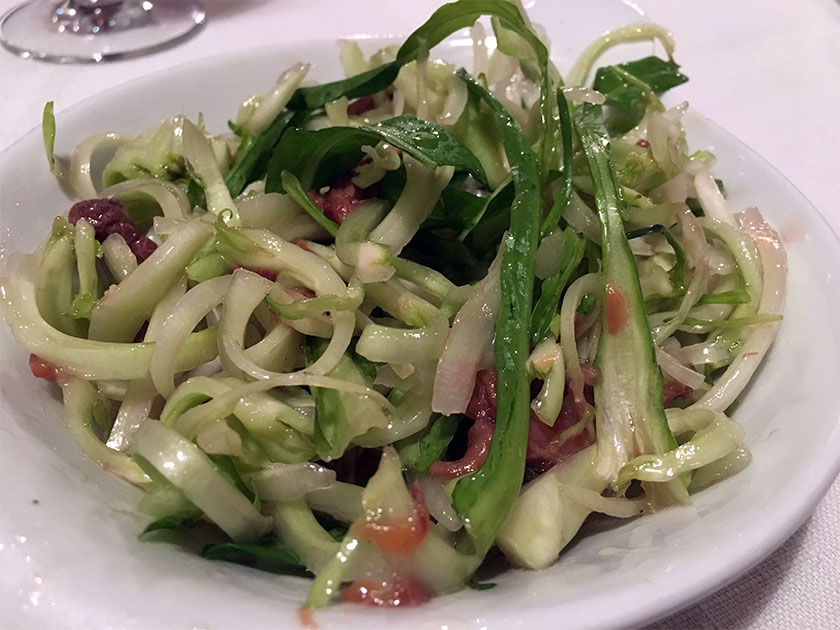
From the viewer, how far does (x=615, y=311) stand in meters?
1.06

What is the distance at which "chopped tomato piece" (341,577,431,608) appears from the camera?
2.77 feet

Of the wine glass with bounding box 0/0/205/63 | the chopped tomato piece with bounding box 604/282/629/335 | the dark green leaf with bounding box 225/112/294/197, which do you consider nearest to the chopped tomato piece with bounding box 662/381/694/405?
the chopped tomato piece with bounding box 604/282/629/335

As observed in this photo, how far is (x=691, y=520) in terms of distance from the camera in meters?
0.93

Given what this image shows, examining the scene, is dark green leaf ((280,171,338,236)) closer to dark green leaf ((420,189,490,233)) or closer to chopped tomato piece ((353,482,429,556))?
dark green leaf ((420,189,490,233))

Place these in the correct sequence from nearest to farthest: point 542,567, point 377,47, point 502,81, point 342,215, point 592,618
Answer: point 592,618
point 542,567
point 342,215
point 502,81
point 377,47

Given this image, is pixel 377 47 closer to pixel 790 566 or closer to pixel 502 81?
pixel 502 81

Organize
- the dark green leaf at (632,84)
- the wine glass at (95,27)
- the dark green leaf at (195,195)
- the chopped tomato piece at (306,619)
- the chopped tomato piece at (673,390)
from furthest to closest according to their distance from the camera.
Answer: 1. the wine glass at (95,27)
2. the dark green leaf at (632,84)
3. the dark green leaf at (195,195)
4. the chopped tomato piece at (673,390)
5. the chopped tomato piece at (306,619)

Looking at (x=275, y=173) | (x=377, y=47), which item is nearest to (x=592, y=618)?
(x=275, y=173)

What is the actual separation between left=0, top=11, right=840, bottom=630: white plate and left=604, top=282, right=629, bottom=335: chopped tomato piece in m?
0.26

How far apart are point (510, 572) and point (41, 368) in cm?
76

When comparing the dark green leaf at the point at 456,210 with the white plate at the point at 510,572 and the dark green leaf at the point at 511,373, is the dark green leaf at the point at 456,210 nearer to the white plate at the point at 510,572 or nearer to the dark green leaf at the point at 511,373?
the dark green leaf at the point at 511,373

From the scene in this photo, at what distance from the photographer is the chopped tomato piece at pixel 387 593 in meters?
0.84

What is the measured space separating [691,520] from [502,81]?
98cm

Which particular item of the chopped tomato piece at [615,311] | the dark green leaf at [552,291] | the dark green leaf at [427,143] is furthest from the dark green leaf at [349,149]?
the chopped tomato piece at [615,311]
